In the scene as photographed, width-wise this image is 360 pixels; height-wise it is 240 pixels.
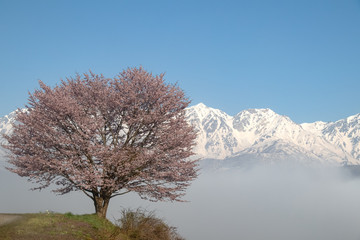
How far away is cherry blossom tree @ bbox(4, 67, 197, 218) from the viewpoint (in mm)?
28250

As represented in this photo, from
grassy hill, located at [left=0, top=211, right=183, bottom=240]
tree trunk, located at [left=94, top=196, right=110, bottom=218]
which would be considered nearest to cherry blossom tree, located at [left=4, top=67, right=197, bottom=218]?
tree trunk, located at [left=94, top=196, right=110, bottom=218]

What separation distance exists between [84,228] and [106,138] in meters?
9.81

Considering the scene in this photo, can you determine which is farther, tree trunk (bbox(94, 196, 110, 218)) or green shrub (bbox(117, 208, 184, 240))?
tree trunk (bbox(94, 196, 110, 218))

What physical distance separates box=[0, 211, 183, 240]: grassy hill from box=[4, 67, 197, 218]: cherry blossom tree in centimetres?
284

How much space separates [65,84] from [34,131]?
6211mm

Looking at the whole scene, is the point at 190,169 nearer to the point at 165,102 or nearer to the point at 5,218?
the point at 165,102

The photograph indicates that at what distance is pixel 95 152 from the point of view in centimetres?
2770

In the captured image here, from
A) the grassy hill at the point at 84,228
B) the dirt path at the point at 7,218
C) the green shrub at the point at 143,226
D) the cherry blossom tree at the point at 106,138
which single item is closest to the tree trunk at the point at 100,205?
the cherry blossom tree at the point at 106,138

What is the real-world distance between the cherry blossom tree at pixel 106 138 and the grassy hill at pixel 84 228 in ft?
9.31

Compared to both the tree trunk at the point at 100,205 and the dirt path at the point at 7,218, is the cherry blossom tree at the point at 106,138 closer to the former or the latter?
the tree trunk at the point at 100,205

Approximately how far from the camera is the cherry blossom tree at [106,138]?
28.2 meters

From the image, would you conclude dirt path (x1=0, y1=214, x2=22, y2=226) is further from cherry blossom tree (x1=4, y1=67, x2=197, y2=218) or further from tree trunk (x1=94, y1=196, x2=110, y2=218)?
tree trunk (x1=94, y1=196, x2=110, y2=218)

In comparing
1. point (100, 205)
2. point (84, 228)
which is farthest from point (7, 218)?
point (100, 205)

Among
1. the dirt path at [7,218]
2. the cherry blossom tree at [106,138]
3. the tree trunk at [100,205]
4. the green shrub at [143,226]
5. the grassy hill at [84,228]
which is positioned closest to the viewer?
the grassy hill at [84,228]
